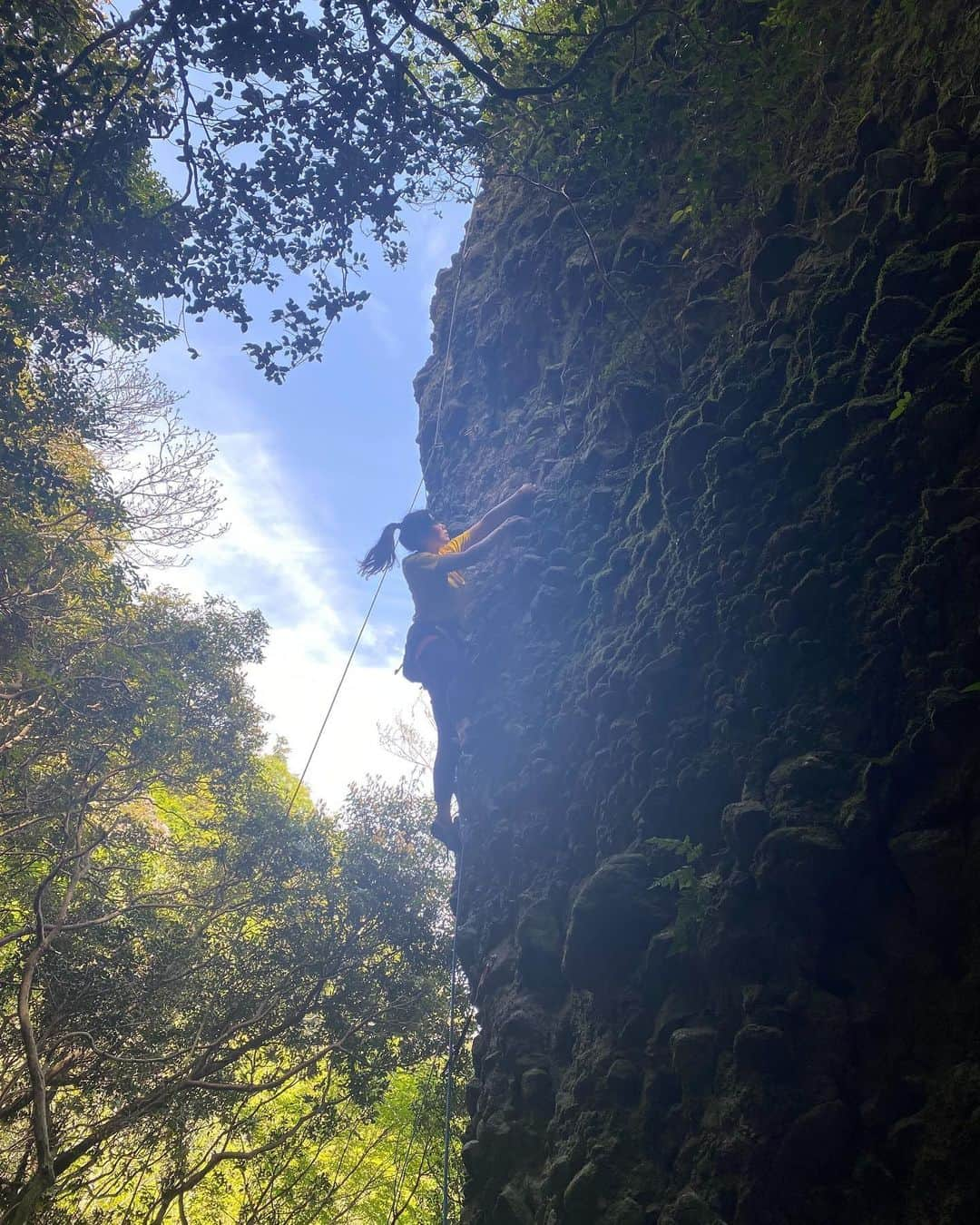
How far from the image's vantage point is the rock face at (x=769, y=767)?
7.54 ft

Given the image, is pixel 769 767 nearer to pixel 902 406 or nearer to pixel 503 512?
pixel 902 406

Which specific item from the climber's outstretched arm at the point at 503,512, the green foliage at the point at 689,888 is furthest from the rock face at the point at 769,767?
the climber's outstretched arm at the point at 503,512

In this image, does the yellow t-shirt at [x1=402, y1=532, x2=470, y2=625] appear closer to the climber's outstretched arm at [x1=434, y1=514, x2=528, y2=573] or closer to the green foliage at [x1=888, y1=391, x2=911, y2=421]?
the climber's outstretched arm at [x1=434, y1=514, x2=528, y2=573]

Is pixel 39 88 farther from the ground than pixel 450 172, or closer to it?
farther from the ground

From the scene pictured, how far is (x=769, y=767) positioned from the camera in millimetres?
3014

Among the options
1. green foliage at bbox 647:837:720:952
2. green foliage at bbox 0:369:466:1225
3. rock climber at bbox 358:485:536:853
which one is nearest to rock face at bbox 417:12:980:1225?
green foliage at bbox 647:837:720:952

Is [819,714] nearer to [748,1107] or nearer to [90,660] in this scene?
[748,1107]

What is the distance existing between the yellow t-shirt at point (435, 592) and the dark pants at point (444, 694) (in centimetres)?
27

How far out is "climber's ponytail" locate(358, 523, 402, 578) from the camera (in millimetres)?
7590

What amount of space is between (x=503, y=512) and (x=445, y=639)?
1311 mm

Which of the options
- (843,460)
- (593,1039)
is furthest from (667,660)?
(593,1039)

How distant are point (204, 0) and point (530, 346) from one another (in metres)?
3.48

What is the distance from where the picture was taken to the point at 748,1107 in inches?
95.5

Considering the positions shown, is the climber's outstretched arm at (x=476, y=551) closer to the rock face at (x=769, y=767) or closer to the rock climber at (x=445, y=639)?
the rock climber at (x=445, y=639)
